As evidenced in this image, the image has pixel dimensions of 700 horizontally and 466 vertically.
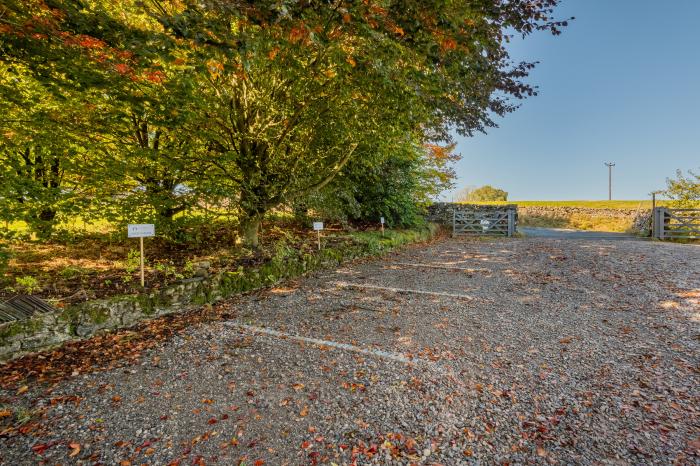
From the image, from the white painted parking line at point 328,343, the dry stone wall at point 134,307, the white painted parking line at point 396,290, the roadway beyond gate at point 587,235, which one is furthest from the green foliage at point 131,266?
the roadway beyond gate at point 587,235

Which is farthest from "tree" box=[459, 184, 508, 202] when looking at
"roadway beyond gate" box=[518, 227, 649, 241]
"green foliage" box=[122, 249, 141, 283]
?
"green foliage" box=[122, 249, 141, 283]

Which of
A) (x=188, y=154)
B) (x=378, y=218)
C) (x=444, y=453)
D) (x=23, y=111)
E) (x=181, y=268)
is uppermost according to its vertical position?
(x=23, y=111)

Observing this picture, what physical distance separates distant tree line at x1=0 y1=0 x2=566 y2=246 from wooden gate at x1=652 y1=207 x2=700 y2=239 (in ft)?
30.3

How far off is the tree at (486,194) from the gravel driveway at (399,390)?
1667 inches

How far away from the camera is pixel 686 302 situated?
17.7ft

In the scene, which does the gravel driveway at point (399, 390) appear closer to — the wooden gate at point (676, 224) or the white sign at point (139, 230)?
the white sign at point (139, 230)

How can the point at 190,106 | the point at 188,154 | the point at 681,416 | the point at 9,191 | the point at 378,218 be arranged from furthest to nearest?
1. the point at 378,218
2. the point at 188,154
3. the point at 190,106
4. the point at 9,191
5. the point at 681,416

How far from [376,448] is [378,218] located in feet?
34.7

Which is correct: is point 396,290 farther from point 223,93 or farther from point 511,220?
point 511,220

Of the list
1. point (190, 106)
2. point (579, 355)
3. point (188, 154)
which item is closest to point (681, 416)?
point (579, 355)

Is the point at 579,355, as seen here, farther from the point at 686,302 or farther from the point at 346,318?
the point at 686,302

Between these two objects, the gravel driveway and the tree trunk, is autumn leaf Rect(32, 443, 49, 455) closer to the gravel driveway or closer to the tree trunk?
the gravel driveway

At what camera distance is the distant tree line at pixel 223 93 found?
388cm

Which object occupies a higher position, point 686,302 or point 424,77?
point 424,77
